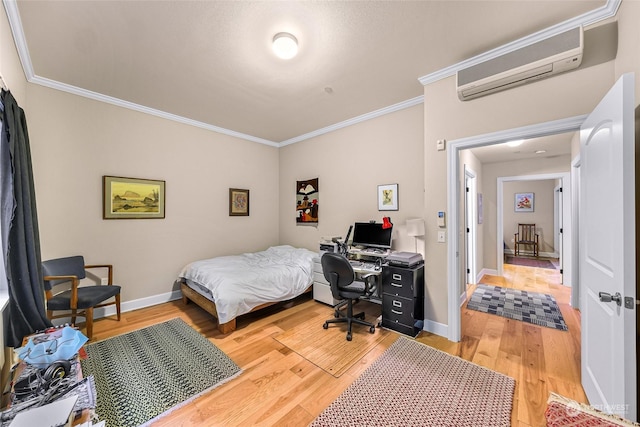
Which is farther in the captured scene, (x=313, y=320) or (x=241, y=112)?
(x=241, y=112)

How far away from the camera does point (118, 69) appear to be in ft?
8.11

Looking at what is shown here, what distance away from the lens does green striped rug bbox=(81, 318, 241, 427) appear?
170cm

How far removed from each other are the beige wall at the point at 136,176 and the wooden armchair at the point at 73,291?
20cm

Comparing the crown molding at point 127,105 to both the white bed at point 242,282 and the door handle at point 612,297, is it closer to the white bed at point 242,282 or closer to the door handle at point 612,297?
the white bed at point 242,282

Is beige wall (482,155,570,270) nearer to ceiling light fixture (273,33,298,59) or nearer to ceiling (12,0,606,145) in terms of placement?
ceiling (12,0,606,145)

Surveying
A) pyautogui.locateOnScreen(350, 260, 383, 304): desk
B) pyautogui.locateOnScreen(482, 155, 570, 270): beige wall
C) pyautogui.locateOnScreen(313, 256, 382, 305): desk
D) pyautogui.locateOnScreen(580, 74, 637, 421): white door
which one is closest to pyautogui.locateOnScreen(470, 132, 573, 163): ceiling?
pyautogui.locateOnScreen(482, 155, 570, 270): beige wall

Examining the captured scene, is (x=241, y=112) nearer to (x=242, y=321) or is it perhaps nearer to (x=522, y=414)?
(x=242, y=321)

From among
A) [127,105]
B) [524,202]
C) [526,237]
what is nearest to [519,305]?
[526,237]

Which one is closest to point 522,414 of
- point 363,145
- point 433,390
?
point 433,390

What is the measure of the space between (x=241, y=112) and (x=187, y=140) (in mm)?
1002

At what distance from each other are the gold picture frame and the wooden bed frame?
1129 millimetres

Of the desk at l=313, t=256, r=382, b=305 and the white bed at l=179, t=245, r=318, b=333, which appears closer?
the white bed at l=179, t=245, r=318, b=333

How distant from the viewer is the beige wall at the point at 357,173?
3.22m

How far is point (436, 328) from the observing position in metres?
2.67
